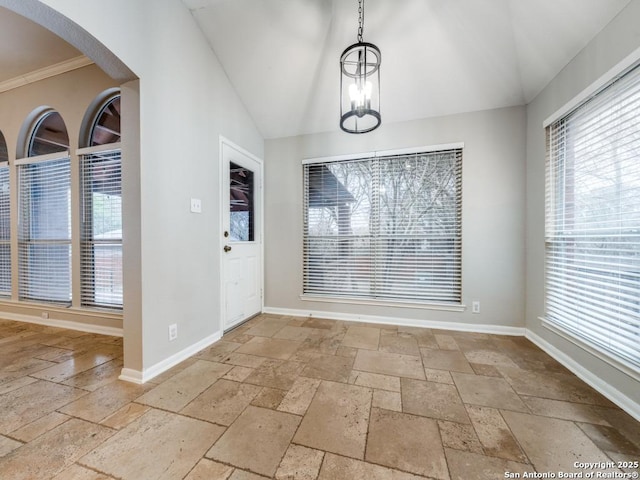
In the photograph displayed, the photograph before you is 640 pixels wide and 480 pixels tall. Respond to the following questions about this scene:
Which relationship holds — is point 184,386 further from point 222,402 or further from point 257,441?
point 257,441

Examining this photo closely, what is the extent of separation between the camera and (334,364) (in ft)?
7.06

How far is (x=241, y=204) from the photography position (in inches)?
124

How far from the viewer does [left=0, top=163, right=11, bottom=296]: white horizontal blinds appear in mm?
3270

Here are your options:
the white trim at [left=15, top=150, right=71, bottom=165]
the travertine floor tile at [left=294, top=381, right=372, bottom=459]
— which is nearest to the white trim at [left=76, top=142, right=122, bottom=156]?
the white trim at [left=15, top=150, right=71, bottom=165]

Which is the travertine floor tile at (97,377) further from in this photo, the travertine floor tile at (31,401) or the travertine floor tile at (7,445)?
the travertine floor tile at (7,445)

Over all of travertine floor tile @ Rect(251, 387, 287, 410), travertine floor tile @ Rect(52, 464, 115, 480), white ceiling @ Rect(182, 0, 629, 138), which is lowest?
travertine floor tile @ Rect(251, 387, 287, 410)

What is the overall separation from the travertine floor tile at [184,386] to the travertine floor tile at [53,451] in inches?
11.4

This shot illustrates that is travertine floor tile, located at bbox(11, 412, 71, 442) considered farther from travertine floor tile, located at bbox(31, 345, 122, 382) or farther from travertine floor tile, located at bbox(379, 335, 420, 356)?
travertine floor tile, located at bbox(379, 335, 420, 356)

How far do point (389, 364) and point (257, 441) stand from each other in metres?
1.25

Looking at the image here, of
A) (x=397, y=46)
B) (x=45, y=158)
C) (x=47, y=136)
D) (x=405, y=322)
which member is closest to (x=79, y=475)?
(x=405, y=322)

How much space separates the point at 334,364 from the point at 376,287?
1.32 metres

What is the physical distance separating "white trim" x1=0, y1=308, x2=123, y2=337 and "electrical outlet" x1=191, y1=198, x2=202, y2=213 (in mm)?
1679

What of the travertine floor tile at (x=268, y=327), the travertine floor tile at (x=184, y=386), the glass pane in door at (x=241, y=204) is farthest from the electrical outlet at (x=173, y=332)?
the glass pane in door at (x=241, y=204)

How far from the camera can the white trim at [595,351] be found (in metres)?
1.56
